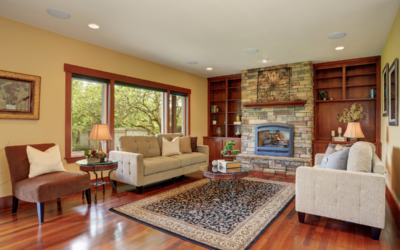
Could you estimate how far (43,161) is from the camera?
3.21 m

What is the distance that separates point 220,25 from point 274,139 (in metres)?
3.52

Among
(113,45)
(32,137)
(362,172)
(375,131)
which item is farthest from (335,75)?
(32,137)

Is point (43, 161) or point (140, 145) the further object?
point (140, 145)

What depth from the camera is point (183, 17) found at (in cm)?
328

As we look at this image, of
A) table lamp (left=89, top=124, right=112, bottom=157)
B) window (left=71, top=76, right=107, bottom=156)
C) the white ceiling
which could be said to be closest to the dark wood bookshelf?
the white ceiling

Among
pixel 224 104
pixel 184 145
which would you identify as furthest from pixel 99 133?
pixel 224 104

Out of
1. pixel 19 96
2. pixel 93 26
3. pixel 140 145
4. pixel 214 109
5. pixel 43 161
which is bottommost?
pixel 43 161

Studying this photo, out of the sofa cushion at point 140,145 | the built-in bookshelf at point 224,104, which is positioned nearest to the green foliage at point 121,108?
the sofa cushion at point 140,145

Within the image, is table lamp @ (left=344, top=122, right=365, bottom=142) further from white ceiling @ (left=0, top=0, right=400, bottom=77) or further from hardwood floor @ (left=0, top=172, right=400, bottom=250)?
hardwood floor @ (left=0, top=172, right=400, bottom=250)

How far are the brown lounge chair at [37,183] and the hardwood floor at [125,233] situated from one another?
24 centimetres

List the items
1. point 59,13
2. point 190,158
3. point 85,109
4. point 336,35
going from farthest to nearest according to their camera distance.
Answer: point 190,158, point 85,109, point 336,35, point 59,13

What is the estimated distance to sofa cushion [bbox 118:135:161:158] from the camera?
434 centimetres

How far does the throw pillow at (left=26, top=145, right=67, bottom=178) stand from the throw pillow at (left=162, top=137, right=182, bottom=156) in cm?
198

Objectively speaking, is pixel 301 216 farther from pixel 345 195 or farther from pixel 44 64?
pixel 44 64
